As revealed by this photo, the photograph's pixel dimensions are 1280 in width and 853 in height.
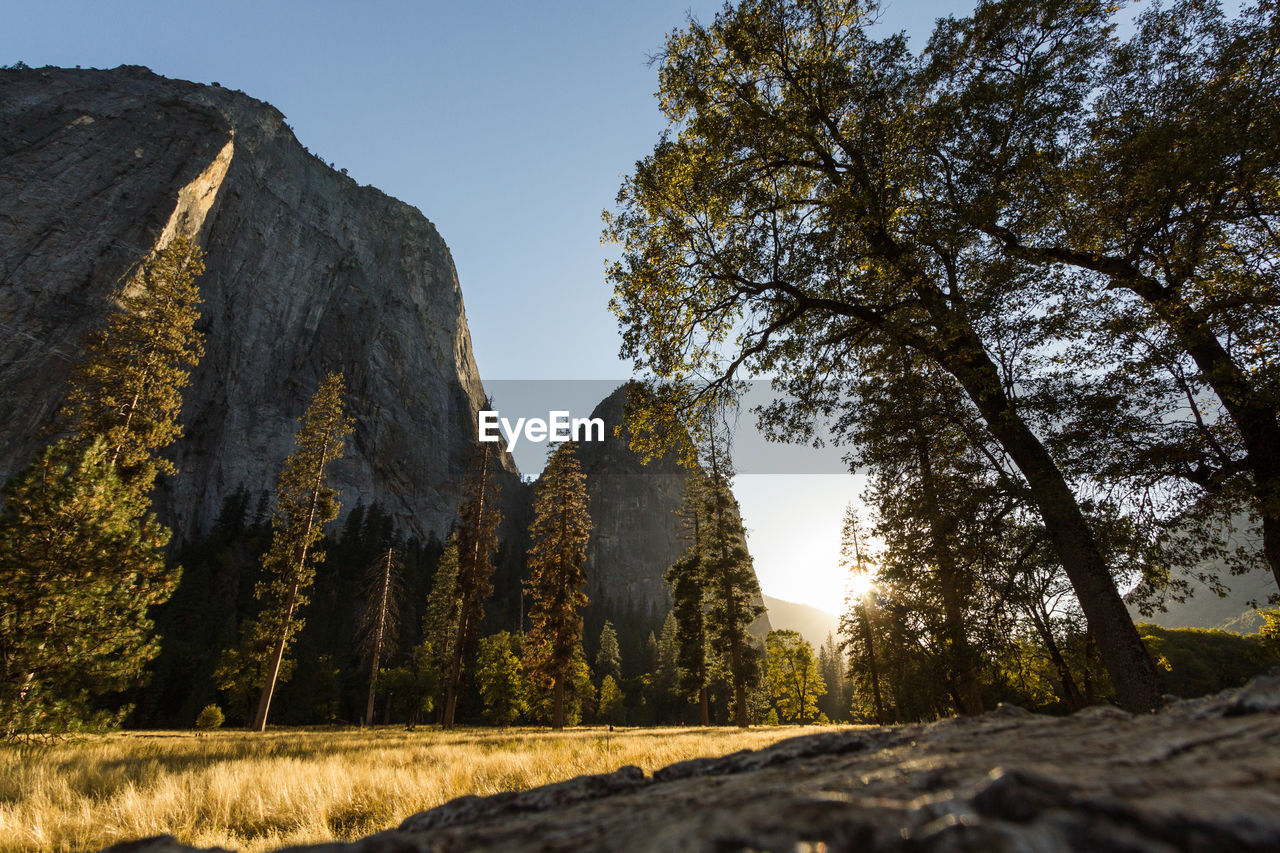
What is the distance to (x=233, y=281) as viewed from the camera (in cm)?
8369

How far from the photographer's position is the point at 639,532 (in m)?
123

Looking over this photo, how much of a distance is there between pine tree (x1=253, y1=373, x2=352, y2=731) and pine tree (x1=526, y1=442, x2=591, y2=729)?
9.59 metres

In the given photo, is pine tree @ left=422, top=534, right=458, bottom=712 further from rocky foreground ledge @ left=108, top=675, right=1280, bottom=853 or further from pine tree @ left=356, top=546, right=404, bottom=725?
rocky foreground ledge @ left=108, top=675, right=1280, bottom=853

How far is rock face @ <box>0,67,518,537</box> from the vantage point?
2395 inches

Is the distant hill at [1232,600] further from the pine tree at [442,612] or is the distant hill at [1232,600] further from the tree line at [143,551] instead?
the pine tree at [442,612]

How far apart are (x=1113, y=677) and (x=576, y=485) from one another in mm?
22472

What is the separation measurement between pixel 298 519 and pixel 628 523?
10170 centimetres

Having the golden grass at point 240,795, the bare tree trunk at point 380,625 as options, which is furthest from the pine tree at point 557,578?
the golden grass at point 240,795

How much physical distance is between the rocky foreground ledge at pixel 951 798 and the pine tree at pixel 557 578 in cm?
2376

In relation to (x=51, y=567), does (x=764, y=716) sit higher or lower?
lower

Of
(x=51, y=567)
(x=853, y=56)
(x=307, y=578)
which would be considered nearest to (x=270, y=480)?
(x=307, y=578)

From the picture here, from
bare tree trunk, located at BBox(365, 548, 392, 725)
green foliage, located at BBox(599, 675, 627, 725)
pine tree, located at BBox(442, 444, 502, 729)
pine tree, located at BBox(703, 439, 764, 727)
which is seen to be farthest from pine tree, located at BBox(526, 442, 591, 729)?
green foliage, located at BBox(599, 675, 627, 725)

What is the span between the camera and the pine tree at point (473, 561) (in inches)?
976

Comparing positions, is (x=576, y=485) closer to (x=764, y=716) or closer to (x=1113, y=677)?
(x=1113, y=677)
